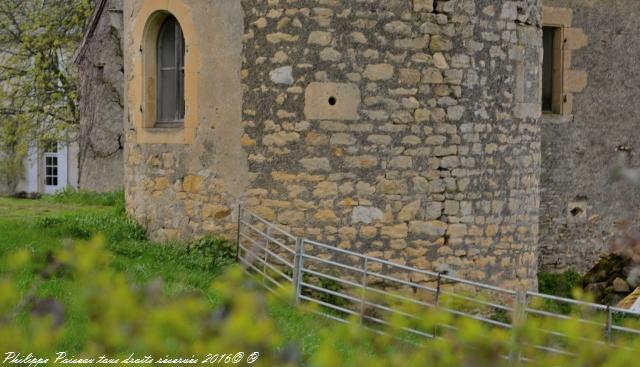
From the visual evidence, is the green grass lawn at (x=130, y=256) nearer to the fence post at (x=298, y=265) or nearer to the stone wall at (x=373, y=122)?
the fence post at (x=298, y=265)

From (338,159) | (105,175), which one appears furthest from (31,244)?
(105,175)

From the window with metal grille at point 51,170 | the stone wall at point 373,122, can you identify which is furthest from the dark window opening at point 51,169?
the stone wall at point 373,122

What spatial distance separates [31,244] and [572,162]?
7205mm

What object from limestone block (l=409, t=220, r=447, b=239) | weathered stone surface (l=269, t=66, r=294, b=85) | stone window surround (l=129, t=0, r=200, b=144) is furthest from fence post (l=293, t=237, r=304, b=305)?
stone window surround (l=129, t=0, r=200, b=144)

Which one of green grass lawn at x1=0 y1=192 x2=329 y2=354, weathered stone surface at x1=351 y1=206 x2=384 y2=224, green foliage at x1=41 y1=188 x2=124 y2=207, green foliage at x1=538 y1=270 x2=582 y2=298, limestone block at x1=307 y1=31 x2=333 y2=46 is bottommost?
green foliage at x1=538 y1=270 x2=582 y2=298

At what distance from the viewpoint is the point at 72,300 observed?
7.32 meters

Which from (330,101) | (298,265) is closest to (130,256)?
(298,265)

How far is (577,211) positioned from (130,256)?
647 cm

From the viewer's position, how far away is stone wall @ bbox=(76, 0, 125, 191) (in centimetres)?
A: 1784

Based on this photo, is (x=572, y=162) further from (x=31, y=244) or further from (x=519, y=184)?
(x=31, y=244)

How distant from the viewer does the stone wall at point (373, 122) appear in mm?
9141

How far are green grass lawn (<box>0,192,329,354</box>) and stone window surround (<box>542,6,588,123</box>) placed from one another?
18.3 ft

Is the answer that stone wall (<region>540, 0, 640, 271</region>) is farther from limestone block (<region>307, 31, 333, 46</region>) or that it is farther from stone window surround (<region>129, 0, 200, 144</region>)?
stone window surround (<region>129, 0, 200, 144</region>)

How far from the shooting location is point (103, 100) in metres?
18.2
